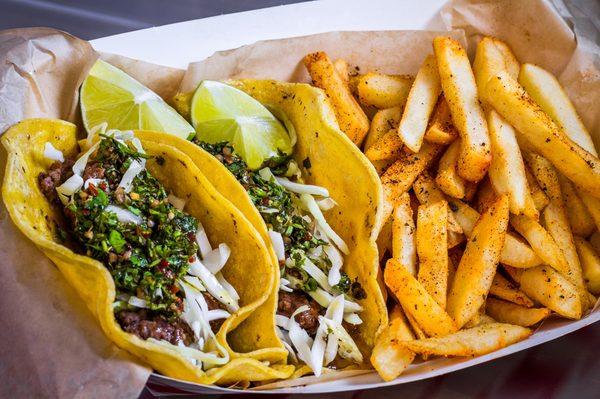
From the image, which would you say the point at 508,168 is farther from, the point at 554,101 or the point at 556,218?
the point at 554,101

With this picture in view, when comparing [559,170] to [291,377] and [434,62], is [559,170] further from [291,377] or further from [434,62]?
[291,377]

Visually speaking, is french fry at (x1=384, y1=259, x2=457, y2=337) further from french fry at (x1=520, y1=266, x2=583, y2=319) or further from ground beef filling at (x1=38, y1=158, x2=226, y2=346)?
ground beef filling at (x1=38, y1=158, x2=226, y2=346)

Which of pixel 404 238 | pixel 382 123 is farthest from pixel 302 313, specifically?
pixel 382 123

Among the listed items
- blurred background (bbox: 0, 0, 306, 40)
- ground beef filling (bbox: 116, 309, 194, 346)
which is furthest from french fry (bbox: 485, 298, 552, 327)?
blurred background (bbox: 0, 0, 306, 40)

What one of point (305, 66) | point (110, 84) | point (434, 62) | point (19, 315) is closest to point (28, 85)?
point (110, 84)

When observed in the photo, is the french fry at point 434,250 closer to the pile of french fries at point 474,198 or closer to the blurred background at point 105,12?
the pile of french fries at point 474,198

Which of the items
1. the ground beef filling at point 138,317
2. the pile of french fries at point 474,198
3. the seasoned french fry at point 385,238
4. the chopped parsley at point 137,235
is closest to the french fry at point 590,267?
the pile of french fries at point 474,198
